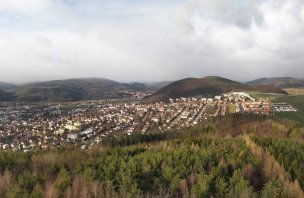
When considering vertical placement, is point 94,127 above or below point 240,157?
below

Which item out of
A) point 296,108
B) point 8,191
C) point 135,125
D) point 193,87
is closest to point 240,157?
point 8,191

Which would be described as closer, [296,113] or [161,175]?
[161,175]

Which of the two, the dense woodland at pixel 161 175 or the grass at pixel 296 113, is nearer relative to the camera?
the dense woodland at pixel 161 175

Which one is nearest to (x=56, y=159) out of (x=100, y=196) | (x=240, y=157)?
(x=100, y=196)

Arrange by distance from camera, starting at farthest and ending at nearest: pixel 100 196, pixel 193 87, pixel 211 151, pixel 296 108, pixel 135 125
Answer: pixel 193 87 → pixel 296 108 → pixel 135 125 → pixel 211 151 → pixel 100 196

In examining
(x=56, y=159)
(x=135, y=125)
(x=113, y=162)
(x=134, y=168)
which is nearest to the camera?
(x=134, y=168)

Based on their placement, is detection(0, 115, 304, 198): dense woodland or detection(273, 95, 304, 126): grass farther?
detection(273, 95, 304, 126): grass

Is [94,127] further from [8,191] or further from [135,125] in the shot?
[8,191]

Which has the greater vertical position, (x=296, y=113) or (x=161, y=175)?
(x=161, y=175)

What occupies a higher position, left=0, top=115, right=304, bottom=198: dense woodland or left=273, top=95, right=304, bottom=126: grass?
left=0, top=115, right=304, bottom=198: dense woodland

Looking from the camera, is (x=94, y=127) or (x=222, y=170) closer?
(x=222, y=170)

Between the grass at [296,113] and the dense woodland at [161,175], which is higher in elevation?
the dense woodland at [161,175]
